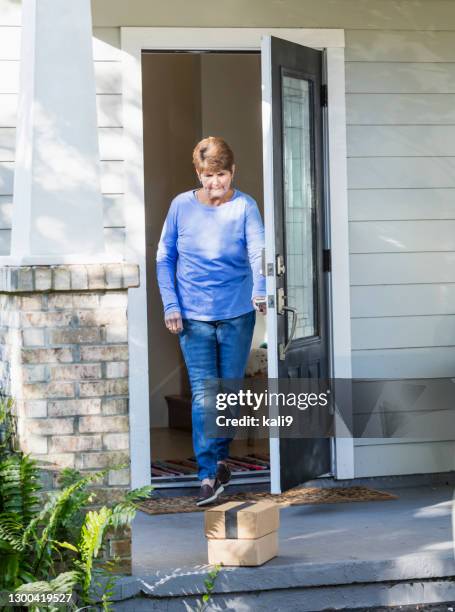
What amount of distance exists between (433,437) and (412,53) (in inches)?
81.8

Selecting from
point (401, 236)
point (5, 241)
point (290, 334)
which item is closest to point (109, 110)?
point (5, 241)

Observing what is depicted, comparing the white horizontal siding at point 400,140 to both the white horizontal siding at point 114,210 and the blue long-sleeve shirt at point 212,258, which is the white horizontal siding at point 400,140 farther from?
the white horizontal siding at point 114,210

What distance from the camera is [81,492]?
4.12 meters

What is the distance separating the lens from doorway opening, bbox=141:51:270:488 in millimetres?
8305

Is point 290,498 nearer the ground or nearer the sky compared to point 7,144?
nearer the ground

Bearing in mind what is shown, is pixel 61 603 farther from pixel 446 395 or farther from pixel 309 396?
pixel 446 395

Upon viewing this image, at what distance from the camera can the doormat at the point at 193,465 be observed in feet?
21.3

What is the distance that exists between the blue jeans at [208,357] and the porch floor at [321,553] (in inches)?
12.5

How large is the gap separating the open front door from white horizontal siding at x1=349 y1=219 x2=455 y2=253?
0.65 feet

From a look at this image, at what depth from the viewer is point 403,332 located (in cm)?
637

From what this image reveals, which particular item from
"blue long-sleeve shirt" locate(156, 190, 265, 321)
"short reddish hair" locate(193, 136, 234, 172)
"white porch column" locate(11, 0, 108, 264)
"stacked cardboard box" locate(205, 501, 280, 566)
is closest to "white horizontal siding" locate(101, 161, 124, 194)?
"blue long-sleeve shirt" locate(156, 190, 265, 321)

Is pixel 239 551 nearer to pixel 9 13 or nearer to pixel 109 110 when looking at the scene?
pixel 109 110

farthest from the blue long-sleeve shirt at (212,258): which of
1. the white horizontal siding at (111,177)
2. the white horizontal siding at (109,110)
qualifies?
the white horizontal siding at (109,110)

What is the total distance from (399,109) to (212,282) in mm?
1473
